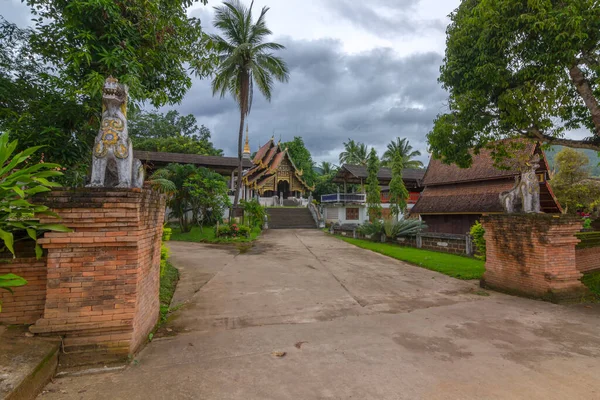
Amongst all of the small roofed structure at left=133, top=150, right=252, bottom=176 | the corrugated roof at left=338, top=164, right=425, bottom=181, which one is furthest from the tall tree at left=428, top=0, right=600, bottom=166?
the corrugated roof at left=338, top=164, right=425, bottom=181

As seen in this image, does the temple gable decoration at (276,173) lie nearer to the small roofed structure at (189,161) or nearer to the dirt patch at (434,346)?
the small roofed structure at (189,161)

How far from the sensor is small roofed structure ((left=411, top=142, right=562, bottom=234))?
47.6 ft

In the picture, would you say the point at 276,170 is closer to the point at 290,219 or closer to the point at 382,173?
the point at 290,219

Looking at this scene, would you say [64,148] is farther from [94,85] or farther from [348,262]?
[348,262]

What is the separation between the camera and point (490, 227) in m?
6.15

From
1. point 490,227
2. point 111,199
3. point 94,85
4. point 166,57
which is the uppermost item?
point 166,57

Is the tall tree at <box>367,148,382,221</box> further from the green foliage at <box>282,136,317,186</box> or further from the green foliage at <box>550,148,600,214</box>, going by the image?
the green foliage at <box>282,136,317,186</box>

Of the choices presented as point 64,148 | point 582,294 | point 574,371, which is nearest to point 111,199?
point 64,148

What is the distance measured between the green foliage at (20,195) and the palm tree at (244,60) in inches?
539

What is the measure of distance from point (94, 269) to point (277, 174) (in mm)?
30620

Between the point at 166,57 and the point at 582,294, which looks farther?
the point at 582,294

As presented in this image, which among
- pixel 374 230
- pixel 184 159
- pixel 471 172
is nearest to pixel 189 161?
pixel 184 159

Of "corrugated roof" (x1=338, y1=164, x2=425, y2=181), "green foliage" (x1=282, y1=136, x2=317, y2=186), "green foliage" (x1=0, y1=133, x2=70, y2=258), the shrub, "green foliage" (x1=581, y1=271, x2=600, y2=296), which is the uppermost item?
"green foliage" (x1=282, y1=136, x2=317, y2=186)

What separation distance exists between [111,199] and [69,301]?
102cm
